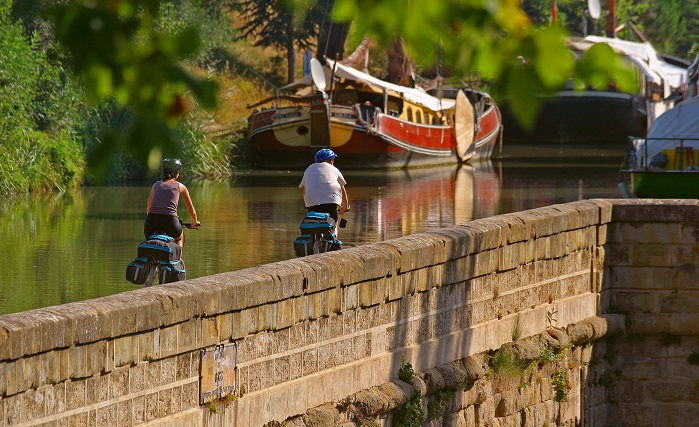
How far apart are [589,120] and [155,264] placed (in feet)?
145

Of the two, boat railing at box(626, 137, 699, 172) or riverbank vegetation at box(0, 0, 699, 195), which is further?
boat railing at box(626, 137, 699, 172)

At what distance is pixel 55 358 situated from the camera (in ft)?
23.5

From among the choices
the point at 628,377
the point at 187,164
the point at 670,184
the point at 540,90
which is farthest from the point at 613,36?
the point at 540,90

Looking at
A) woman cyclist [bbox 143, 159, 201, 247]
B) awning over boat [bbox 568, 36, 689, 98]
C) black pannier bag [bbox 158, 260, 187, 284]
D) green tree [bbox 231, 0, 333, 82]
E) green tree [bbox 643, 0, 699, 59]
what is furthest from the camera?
green tree [bbox 643, 0, 699, 59]

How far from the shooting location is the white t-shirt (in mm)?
14703

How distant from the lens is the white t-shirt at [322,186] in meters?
14.7

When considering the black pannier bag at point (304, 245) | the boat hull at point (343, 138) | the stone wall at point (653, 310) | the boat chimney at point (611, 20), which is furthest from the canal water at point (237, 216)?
the boat chimney at point (611, 20)

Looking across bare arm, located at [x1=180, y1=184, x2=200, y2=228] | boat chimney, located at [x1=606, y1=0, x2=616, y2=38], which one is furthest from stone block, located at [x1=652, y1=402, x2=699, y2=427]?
boat chimney, located at [x1=606, y1=0, x2=616, y2=38]

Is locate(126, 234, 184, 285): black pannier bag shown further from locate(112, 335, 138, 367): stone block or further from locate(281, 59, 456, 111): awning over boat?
locate(281, 59, 456, 111): awning over boat

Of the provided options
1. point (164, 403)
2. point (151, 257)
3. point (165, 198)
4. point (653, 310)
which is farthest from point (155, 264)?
point (653, 310)

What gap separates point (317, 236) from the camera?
47.4 ft

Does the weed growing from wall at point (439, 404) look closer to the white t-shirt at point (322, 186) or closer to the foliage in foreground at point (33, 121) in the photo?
the white t-shirt at point (322, 186)

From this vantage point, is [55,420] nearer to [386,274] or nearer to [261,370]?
[261,370]

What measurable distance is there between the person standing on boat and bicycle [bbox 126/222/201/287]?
8.77ft
